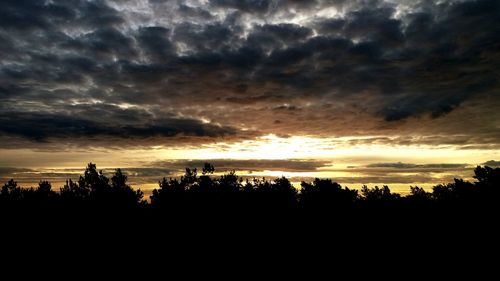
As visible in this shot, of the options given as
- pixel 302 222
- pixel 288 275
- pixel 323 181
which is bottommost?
pixel 288 275

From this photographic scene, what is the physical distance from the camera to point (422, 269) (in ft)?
124

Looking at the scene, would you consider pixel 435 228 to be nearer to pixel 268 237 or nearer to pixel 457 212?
pixel 457 212

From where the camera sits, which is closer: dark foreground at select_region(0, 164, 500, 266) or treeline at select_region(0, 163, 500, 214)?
dark foreground at select_region(0, 164, 500, 266)

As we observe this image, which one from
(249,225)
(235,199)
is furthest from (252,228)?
(235,199)

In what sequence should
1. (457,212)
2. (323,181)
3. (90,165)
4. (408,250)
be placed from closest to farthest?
(408,250) < (457,212) < (323,181) < (90,165)

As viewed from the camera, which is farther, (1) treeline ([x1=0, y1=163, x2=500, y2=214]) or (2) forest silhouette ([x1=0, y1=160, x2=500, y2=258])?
(1) treeline ([x1=0, y1=163, x2=500, y2=214])

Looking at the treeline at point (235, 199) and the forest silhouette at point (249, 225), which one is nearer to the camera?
the forest silhouette at point (249, 225)

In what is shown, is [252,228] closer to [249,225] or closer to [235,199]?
[249,225]

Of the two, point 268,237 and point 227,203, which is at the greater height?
point 227,203

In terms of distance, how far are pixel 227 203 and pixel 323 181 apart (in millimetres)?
27468

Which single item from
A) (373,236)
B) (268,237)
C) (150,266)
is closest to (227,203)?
(268,237)

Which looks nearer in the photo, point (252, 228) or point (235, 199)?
point (252, 228)

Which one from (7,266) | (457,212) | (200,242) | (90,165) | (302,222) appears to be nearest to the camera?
(7,266)

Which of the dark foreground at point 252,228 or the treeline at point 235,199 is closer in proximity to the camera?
the dark foreground at point 252,228
